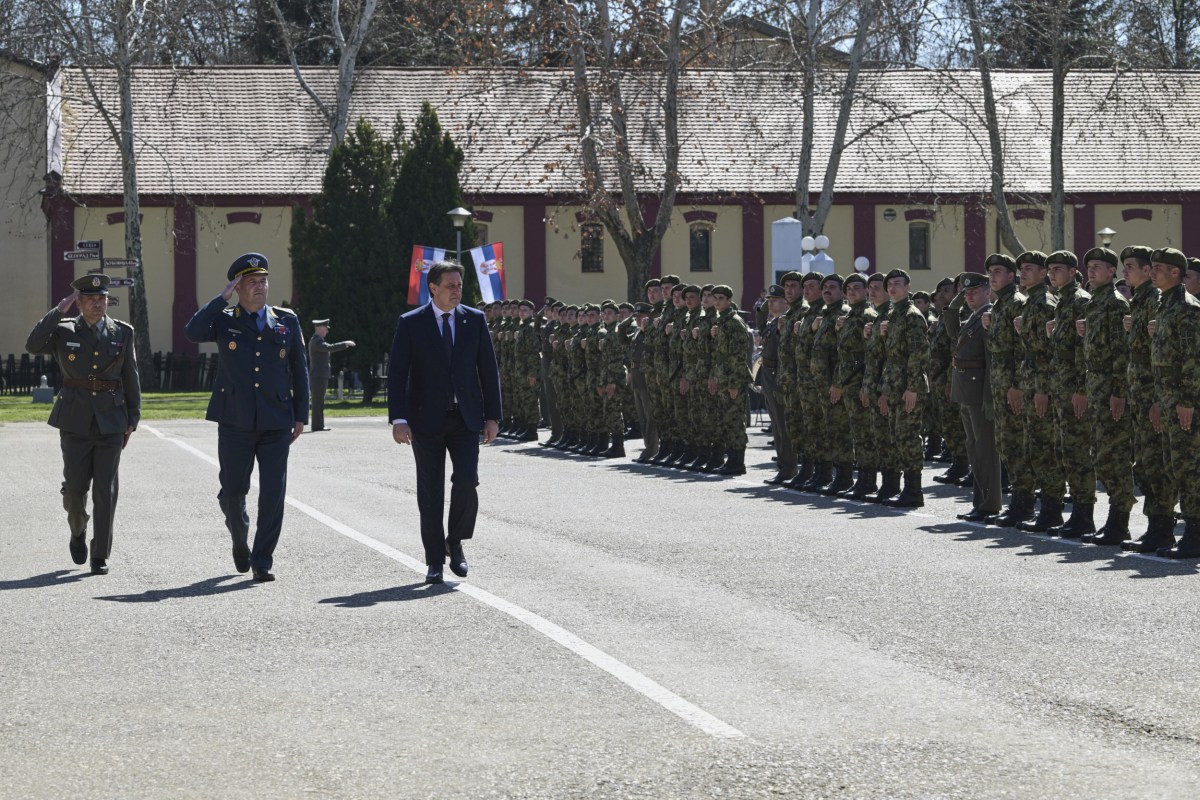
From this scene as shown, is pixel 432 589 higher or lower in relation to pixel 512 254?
lower

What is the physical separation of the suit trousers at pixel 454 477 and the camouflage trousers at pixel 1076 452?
474 centimetres

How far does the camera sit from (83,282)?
1206 cm

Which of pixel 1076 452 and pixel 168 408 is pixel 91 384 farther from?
pixel 168 408

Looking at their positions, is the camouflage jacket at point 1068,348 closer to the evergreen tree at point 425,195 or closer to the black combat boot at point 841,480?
the black combat boot at point 841,480

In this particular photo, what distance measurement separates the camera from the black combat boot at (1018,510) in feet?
47.1

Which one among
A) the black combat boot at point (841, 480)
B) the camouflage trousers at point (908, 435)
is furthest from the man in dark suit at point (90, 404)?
the black combat boot at point (841, 480)

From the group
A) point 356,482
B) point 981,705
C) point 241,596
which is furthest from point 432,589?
point 356,482

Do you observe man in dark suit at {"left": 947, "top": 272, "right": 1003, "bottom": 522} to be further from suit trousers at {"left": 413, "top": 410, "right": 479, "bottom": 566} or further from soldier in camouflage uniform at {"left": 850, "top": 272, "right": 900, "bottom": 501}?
suit trousers at {"left": 413, "top": 410, "right": 479, "bottom": 566}

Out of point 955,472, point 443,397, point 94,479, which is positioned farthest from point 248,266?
point 955,472

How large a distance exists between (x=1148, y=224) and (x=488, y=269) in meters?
25.2

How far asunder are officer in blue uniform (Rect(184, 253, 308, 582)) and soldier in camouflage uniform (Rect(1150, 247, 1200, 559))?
5565 millimetres

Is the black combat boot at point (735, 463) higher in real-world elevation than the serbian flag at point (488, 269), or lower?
lower

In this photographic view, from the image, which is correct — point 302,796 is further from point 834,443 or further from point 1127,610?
point 834,443

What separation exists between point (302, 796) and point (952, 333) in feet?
40.2
